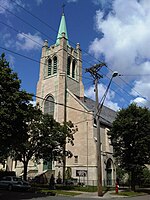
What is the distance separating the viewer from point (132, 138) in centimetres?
2934

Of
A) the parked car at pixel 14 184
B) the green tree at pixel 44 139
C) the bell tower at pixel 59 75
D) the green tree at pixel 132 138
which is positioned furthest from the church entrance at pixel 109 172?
the parked car at pixel 14 184

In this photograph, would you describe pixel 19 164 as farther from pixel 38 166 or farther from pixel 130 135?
pixel 130 135

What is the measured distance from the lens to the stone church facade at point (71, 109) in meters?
37.9

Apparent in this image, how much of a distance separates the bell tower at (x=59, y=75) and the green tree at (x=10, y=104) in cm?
2349

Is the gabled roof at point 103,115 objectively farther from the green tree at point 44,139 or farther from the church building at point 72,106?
the green tree at point 44,139

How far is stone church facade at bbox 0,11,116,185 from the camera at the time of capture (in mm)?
37875

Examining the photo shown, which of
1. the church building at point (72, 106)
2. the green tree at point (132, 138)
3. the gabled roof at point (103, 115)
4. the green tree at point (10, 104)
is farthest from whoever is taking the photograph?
the gabled roof at point (103, 115)

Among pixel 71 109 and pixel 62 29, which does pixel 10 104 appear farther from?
pixel 62 29

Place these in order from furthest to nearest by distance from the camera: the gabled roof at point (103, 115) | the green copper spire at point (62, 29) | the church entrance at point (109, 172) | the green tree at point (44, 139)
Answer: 1. the green copper spire at point (62, 29)
2. the gabled roof at point (103, 115)
3. the church entrance at point (109, 172)
4. the green tree at point (44, 139)

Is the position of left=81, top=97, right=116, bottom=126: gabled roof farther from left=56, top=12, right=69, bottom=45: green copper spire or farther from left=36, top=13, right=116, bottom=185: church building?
left=56, top=12, right=69, bottom=45: green copper spire

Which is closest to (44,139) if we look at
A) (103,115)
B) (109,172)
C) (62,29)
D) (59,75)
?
(109,172)

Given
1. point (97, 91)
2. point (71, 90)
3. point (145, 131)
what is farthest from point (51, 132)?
point (71, 90)

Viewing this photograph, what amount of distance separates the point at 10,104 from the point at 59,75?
28482 mm

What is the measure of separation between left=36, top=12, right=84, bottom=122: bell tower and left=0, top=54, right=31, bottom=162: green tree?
77.1 ft
